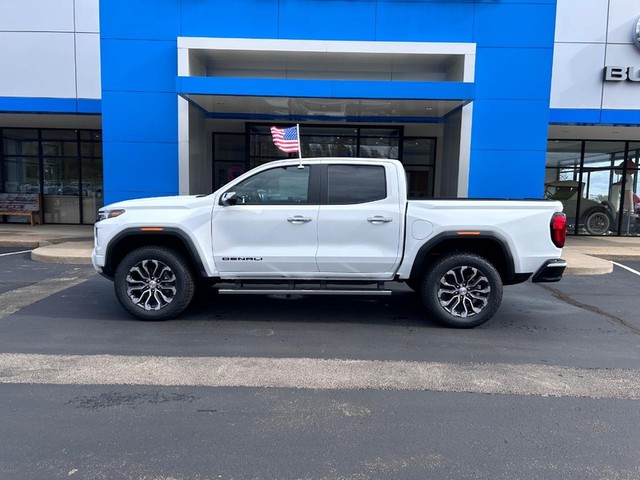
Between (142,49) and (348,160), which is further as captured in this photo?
(142,49)

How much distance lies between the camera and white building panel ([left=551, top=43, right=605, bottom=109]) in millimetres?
13320

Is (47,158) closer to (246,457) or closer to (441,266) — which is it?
(441,266)

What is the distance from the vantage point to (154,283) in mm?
6094

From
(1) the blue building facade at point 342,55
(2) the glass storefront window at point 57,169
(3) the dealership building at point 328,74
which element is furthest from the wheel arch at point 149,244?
(2) the glass storefront window at point 57,169

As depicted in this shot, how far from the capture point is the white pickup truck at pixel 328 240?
5891mm

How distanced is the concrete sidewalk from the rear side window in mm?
6070

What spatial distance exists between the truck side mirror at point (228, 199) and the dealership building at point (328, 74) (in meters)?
6.00

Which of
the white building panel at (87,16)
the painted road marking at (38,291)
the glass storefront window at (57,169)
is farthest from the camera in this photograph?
the glass storefront window at (57,169)

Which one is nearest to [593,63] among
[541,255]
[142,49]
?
[541,255]

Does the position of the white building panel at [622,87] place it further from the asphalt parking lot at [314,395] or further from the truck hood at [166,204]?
the truck hood at [166,204]

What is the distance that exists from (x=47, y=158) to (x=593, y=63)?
58.1ft

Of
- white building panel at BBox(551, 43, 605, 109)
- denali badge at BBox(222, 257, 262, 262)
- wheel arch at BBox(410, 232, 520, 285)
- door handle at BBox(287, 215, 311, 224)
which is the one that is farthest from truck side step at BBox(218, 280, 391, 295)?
white building panel at BBox(551, 43, 605, 109)

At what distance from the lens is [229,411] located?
3.82 meters

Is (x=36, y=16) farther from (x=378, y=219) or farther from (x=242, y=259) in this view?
(x=378, y=219)
